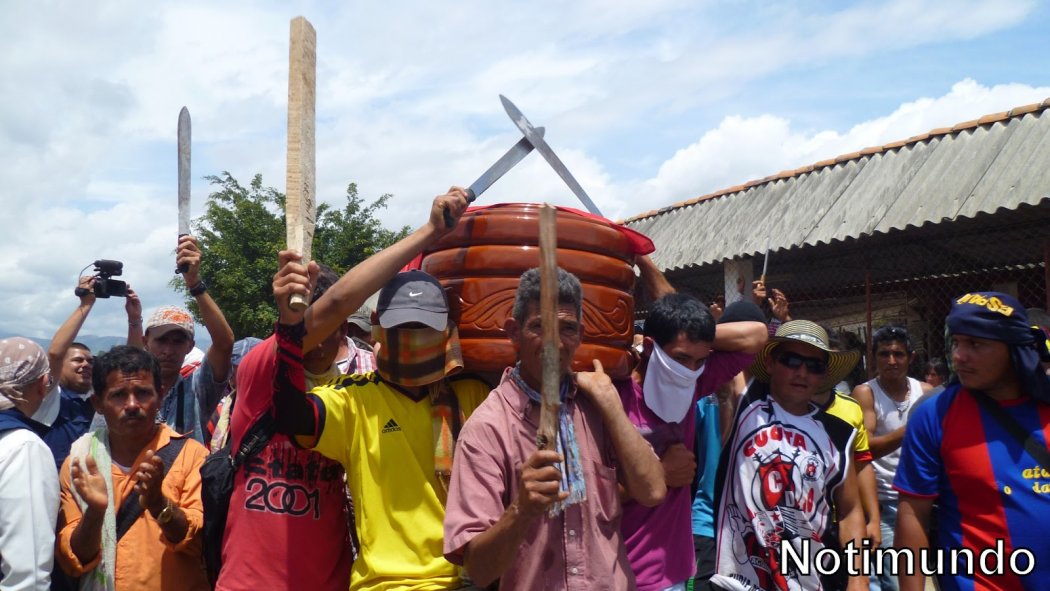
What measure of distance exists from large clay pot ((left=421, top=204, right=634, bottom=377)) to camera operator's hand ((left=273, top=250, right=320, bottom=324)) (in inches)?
17.9

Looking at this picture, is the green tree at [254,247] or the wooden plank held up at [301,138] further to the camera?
the green tree at [254,247]

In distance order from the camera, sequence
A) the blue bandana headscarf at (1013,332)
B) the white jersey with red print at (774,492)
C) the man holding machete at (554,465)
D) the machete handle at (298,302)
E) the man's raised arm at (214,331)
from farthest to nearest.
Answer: the man's raised arm at (214,331) < the white jersey with red print at (774,492) < the blue bandana headscarf at (1013,332) < the machete handle at (298,302) < the man holding machete at (554,465)

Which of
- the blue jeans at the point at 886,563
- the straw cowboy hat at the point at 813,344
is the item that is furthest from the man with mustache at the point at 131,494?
the blue jeans at the point at 886,563

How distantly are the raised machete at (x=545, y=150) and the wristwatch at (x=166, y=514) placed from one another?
1706mm

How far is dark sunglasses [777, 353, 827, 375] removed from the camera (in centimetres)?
310

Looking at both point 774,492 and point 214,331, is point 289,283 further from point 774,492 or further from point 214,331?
point 774,492

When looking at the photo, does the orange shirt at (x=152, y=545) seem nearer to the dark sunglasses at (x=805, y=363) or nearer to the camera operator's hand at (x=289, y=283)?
the camera operator's hand at (x=289, y=283)

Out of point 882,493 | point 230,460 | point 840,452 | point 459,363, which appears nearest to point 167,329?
point 230,460

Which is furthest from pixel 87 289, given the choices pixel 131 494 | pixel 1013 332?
pixel 1013 332

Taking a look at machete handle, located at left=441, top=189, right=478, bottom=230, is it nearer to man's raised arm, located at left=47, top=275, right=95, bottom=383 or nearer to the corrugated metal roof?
man's raised arm, located at left=47, top=275, right=95, bottom=383

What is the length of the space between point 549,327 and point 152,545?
1.83m

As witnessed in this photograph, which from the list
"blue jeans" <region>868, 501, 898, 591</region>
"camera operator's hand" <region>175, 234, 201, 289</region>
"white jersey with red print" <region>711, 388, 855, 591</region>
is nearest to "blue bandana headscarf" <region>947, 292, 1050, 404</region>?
"white jersey with red print" <region>711, 388, 855, 591</region>

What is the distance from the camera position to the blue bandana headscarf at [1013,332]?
2611mm

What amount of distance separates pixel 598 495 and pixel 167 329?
2545mm
